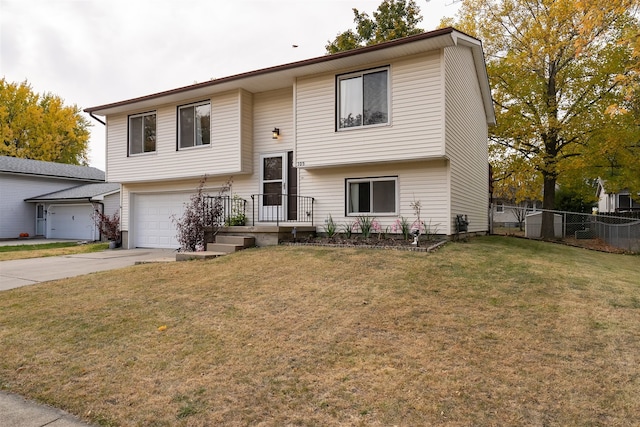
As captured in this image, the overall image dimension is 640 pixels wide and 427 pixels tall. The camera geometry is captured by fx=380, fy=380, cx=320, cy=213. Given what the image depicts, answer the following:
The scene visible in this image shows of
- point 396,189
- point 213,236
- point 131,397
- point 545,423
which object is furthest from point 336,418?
point 213,236

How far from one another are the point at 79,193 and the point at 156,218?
36.8 ft

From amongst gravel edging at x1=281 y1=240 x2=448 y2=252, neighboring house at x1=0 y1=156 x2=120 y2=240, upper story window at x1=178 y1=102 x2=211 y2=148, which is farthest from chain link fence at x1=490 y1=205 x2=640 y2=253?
neighboring house at x1=0 y1=156 x2=120 y2=240

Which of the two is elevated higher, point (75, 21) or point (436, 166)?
point (75, 21)

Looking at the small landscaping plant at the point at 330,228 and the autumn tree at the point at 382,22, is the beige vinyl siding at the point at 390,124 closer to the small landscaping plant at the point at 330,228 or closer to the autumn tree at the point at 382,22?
the small landscaping plant at the point at 330,228

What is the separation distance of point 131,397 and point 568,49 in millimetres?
19725

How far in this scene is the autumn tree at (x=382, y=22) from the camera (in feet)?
84.4

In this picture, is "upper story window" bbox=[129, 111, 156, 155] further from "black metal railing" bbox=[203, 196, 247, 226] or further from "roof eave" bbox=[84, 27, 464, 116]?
"black metal railing" bbox=[203, 196, 247, 226]

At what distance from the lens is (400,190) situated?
33.9 feet

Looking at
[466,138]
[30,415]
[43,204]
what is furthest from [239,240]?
[43,204]

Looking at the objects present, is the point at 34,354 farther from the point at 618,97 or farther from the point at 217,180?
the point at 618,97

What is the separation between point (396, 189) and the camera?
10375 mm

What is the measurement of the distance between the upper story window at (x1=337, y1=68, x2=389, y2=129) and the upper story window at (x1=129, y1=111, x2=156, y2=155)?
7.48 m

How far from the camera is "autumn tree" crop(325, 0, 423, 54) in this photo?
25719 mm

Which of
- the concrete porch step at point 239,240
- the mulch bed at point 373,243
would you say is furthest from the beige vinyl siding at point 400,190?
the concrete porch step at point 239,240
